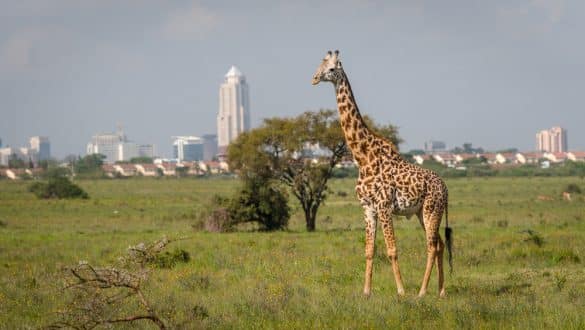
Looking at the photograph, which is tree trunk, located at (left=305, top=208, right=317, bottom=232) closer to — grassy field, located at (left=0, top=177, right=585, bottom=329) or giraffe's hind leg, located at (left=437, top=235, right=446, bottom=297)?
grassy field, located at (left=0, top=177, right=585, bottom=329)

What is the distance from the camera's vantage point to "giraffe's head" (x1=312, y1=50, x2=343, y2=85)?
57.6ft

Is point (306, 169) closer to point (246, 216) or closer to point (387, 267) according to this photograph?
point (246, 216)

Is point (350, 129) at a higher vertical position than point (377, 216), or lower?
higher

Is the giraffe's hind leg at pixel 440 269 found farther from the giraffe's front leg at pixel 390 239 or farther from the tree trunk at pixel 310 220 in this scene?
the tree trunk at pixel 310 220

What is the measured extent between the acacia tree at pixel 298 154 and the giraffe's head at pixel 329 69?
63.8 ft

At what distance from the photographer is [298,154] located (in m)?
38.2

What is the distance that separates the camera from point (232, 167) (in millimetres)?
39094

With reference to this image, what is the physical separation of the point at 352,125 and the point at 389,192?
1484 mm

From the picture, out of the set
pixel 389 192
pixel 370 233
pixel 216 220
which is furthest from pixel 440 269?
pixel 216 220

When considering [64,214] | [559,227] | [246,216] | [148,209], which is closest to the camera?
[559,227]

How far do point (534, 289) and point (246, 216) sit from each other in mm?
19160

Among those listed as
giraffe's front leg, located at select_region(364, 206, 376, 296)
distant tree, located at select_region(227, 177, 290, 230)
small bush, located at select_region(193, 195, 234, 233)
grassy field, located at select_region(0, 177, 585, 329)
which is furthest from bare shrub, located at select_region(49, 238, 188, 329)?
distant tree, located at select_region(227, 177, 290, 230)

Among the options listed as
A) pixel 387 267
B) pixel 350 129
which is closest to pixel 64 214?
pixel 387 267

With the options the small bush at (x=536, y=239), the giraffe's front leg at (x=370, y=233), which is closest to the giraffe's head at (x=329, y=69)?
the giraffe's front leg at (x=370, y=233)
